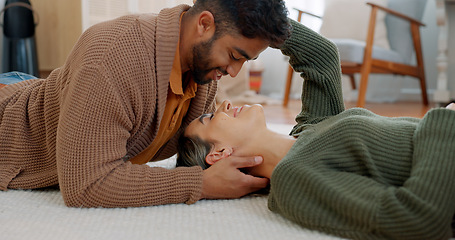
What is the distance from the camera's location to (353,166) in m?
0.98

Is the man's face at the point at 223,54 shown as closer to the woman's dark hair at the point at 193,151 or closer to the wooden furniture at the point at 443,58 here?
the woman's dark hair at the point at 193,151

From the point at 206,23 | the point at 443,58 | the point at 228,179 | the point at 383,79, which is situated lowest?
the point at 383,79

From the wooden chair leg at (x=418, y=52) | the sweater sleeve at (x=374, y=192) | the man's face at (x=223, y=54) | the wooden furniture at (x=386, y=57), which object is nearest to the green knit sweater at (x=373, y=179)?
the sweater sleeve at (x=374, y=192)

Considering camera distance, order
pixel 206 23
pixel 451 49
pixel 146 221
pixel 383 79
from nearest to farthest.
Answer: pixel 146 221 < pixel 206 23 < pixel 451 49 < pixel 383 79

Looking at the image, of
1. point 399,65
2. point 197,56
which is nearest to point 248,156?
point 197,56

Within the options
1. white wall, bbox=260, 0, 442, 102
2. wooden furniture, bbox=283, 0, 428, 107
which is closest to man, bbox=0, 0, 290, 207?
wooden furniture, bbox=283, 0, 428, 107

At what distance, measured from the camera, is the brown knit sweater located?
40.4 inches

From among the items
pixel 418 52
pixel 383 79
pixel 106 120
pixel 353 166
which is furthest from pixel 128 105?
pixel 383 79

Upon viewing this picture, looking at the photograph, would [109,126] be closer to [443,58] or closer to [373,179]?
[373,179]

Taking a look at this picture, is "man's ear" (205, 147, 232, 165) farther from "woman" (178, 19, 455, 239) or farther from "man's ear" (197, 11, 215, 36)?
"man's ear" (197, 11, 215, 36)

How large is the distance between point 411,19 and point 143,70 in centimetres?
303

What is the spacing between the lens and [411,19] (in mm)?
3580

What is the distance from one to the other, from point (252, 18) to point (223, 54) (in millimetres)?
122

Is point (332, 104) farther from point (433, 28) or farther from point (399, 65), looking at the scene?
point (433, 28)
